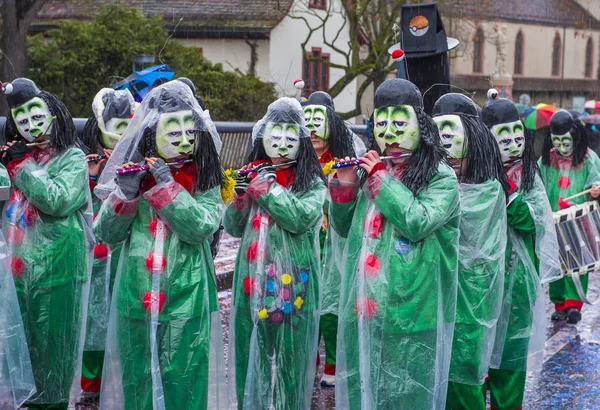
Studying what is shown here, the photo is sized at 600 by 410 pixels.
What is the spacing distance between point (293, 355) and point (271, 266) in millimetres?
467

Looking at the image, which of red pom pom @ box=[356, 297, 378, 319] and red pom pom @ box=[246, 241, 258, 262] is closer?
red pom pom @ box=[356, 297, 378, 319]

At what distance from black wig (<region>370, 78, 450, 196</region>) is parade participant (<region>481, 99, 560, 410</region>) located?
1232 millimetres

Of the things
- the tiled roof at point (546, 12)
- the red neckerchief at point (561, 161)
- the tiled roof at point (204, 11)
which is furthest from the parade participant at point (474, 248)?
the tiled roof at point (546, 12)

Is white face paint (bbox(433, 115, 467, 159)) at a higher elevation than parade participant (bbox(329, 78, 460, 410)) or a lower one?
higher

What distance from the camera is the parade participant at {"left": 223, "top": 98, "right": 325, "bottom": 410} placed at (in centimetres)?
501

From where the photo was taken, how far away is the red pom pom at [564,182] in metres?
8.81

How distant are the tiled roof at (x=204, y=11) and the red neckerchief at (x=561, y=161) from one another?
1720 centimetres

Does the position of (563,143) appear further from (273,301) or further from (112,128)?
(273,301)

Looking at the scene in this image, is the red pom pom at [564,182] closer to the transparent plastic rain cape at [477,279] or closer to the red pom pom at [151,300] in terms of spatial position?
the transparent plastic rain cape at [477,279]

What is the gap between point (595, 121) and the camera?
448 inches

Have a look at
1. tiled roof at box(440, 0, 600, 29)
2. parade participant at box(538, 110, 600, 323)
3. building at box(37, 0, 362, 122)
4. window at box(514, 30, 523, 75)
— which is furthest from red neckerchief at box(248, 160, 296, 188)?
window at box(514, 30, 523, 75)

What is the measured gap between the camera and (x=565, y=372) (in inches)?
283

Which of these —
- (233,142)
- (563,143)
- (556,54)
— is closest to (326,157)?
(563,143)

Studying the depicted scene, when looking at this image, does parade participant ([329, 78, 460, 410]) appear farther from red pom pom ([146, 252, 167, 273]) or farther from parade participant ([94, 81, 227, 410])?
red pom pom ([146, 252, 167, 273])
